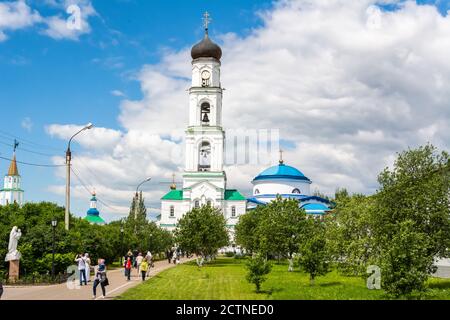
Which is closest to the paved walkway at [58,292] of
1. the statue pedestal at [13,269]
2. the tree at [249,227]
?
the statue pedestal at [13,269]

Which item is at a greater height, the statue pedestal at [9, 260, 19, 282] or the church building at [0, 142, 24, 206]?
the church building at [0, 142, 24, 206]

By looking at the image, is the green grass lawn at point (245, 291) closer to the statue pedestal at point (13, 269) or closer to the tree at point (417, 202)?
the tree at point (417, 202)

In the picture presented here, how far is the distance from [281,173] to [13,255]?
72296 mm

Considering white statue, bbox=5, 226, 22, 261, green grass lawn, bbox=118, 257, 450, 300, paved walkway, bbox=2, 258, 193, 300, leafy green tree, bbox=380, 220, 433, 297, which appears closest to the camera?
leafy green tree, bbox=380, 220, 433, 297

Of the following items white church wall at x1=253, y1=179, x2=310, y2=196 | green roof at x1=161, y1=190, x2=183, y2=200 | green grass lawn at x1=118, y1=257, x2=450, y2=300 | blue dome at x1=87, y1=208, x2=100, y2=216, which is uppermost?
white church wall at x1=253, y1=179, x2=310, y2=196

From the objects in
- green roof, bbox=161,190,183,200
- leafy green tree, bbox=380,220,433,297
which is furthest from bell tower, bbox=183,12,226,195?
leafy green tree, bbox=380,220,433,297

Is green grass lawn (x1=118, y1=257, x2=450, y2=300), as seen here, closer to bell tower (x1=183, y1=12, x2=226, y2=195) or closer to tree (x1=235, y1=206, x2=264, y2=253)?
tree (x1=235, y1=206, x2=264, y2=253)

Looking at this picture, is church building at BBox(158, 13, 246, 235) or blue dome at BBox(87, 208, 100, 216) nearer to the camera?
church building at BBox(158, 13, 246, 235)

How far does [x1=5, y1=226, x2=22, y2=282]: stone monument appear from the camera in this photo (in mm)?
27047

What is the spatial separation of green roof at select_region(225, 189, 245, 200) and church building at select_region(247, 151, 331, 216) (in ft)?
27.2

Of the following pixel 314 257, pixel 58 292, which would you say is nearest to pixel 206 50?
pixel 314 257

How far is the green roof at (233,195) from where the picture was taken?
83.8 m

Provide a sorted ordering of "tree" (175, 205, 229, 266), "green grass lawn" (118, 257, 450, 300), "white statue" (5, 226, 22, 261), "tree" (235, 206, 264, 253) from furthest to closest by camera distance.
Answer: "tree" (235, 206, 264, 253), "tree" (175, 205, 229, 266), "white statue" (5, 226, 22, 261), "green grass lawn" (118, 257, 450, 300)
